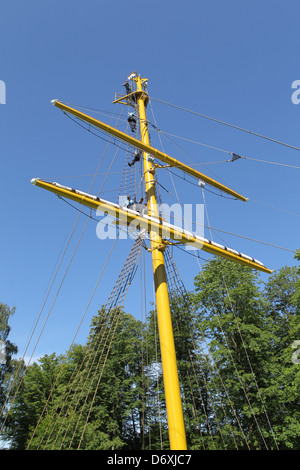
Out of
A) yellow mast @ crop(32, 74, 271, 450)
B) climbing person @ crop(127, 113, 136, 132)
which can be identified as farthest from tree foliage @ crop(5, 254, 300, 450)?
climbing person @ crop(127, 113, 136, 132)

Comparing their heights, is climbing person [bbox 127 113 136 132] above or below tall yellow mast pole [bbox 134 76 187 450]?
above

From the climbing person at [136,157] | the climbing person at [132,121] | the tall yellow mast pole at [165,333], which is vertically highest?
the climbing person at [132,121]

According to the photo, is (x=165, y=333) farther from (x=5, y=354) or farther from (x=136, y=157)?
(x=5, y=354)

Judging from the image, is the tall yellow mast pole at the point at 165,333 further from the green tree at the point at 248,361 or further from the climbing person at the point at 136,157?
the green tree at the point at 248,361

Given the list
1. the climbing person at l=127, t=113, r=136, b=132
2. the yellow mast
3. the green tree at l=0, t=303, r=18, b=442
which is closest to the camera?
the yellow mast

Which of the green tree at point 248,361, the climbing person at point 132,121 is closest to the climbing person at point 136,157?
the climbing person at point 132,121

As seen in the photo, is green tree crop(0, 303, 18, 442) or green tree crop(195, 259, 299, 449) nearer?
green tree crop(195, 259, 299, 449)

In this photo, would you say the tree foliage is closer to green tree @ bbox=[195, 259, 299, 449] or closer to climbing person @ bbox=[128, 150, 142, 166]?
green tree @ bbox=[195, 259, 299, 449]

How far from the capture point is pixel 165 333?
830 cm

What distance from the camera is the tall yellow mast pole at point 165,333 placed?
283 inches

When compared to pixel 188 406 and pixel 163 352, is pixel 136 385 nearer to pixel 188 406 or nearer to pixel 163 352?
pixel 188 406

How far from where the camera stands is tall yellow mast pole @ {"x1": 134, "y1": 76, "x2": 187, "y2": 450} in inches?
283
